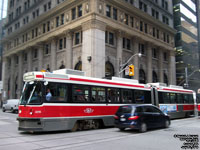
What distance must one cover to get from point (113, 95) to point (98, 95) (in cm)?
149

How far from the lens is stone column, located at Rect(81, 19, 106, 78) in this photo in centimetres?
2880

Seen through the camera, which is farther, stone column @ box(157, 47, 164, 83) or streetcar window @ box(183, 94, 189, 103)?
stone column @ box(157, 47, 164, 83)

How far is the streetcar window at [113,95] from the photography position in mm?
14750

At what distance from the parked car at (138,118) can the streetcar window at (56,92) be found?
3.27 m

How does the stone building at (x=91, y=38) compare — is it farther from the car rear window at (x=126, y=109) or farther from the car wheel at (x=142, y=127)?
the car wheel at (x=142, y=127)

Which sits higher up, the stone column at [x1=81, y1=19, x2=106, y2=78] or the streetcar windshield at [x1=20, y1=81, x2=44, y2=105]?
the stone column at [x1=81, y1=19, x2=106, y2=78]

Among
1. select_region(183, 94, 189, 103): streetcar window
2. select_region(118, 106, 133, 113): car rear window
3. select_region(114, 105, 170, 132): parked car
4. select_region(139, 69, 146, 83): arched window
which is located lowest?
select_region(114, 105, 170, 132): parked car

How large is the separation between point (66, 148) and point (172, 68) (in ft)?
138

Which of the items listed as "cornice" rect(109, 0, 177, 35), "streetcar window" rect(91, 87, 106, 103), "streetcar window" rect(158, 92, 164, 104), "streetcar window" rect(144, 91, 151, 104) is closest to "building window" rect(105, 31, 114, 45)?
"cornice" rect(109, 0, 177, 35)

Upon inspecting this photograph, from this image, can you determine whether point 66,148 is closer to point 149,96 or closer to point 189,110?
point 149,96

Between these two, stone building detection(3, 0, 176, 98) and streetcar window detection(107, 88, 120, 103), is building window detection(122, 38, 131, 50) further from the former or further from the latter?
streetcar window detection(107, 88, 120, 103)

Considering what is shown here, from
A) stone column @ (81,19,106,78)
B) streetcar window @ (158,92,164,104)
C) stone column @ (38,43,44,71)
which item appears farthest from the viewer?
stone column @ (38,43,44,71)

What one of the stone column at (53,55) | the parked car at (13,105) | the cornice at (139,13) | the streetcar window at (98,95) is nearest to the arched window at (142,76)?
the cornice at (139,13)

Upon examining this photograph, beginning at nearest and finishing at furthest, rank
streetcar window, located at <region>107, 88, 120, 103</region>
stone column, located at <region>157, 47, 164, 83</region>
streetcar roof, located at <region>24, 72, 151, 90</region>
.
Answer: streetcar roof, located at <region>24, 72, 151, 90</region> → streetcar window, located at <region>107, 88, 120, 103</region> → stone column, located at <region>157, 47, 164, 83</region>
